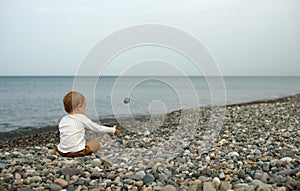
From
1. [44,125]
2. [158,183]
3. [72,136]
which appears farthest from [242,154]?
[44,125]

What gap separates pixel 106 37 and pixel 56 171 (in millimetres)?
2904

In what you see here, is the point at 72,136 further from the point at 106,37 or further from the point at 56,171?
the point at 106,37

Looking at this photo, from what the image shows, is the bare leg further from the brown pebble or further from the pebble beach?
the brown pebble

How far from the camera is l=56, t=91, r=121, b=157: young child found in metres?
6.21

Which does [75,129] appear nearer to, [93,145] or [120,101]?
[93,145]

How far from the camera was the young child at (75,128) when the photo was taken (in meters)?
6.21

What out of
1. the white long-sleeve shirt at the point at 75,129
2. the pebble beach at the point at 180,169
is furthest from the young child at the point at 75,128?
the pebble beach at the point at 180,169

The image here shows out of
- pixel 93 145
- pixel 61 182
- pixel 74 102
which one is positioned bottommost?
pixel 61 182

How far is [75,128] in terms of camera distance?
243 inches

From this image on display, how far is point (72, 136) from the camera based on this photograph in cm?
624

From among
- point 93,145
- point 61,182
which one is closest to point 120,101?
point 93,145

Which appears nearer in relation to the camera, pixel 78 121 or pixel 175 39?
pixel 78 121

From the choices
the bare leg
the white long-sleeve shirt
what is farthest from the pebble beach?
the white long-sleeve shirt

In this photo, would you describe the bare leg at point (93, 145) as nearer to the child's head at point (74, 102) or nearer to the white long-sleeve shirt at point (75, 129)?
the white long-sleeve shirt at point (75, 129)
